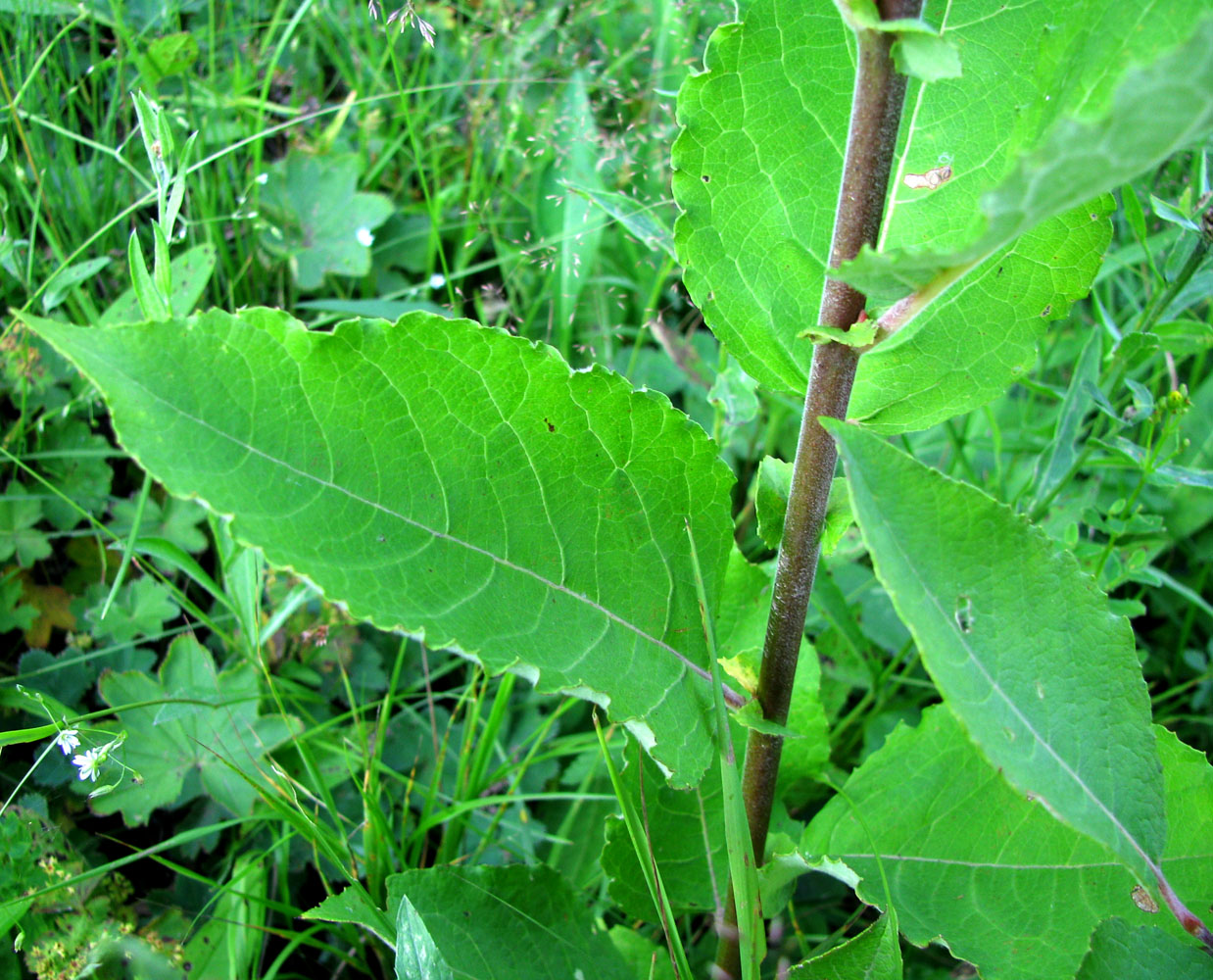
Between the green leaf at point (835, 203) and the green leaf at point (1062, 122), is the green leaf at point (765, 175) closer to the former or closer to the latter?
the green leaf at point (835, 203)

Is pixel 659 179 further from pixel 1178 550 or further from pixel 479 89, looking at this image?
pixel 1178 550

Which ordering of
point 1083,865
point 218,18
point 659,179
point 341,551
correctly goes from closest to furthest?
point 341,551 < point 1083,865 < point 659,179 < point 218,18

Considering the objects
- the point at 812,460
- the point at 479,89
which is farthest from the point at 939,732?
the point at 479,89

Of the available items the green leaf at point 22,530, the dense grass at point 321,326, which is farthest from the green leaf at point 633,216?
the green leaf at point 22,530

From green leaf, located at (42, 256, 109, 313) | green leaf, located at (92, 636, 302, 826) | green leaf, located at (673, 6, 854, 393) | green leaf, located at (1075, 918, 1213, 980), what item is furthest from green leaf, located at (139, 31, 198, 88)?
green leaf, located at (1075, 918, 1213, 980)

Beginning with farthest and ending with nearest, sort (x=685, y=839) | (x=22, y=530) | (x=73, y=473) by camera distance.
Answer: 1. (x=73, y=473)
2. (x=22, y=530)
3. (x=685, y=839)

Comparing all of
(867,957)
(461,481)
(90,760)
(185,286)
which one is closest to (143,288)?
(461,481)

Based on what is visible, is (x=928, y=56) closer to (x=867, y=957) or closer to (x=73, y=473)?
(x=867, y=957)
